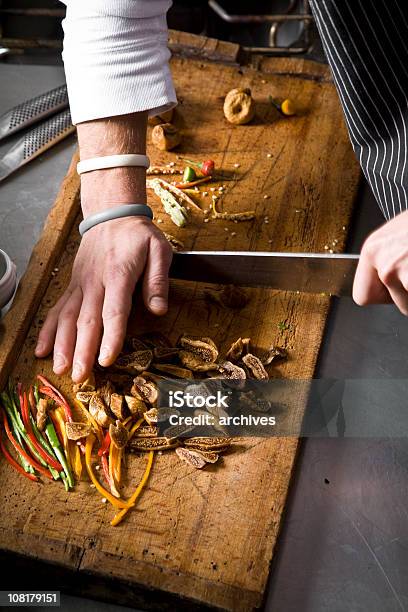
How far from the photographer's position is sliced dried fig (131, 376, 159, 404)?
1.35 meters

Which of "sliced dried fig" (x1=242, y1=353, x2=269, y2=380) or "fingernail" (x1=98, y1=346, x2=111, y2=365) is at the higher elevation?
"fingernail" (x1=98, y1=346, x2=111, y2=365)

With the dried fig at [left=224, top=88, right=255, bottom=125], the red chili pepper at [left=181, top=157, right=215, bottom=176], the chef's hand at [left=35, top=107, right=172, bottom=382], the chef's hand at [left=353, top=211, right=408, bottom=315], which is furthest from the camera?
the dried fig at [left=224, top=88, right=255, bottom=125]

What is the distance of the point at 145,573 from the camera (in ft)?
3.90

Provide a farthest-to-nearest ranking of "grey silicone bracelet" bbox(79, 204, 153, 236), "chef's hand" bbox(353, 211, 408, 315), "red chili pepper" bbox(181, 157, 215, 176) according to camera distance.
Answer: "red chili pepper" bbox(181, 157, 215, 176) < "grey silicone bracelet" bbox(79, 204, 153, 236) < "chef's hand" bbox(353, 211, 408, 315)

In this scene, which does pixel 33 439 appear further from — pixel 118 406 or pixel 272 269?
pixel 272 269

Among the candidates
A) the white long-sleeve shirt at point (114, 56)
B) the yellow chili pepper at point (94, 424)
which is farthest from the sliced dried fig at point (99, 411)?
the white long-sleeve shirt at point (114, 56)

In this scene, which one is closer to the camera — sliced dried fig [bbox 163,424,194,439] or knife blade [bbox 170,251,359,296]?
sliced dried fig [bbox 163,424,194,439]

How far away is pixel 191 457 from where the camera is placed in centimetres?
131

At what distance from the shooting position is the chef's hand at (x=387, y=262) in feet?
3.89

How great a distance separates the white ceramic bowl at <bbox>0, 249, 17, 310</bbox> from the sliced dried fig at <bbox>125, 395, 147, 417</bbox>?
35 cm

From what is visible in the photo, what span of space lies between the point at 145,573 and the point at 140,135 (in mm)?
864

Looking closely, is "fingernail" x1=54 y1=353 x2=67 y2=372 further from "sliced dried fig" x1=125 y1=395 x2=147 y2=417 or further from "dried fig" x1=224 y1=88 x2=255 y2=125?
"dried fig" x1=224 y1=88 x2=255 y2=125

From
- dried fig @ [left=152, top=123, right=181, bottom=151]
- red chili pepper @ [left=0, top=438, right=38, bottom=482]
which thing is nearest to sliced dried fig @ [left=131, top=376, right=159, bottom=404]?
red chili pepper @ [left=0, top=438, right=38, bottom=482]

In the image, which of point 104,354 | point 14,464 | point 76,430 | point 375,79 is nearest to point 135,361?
point 104,354
